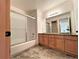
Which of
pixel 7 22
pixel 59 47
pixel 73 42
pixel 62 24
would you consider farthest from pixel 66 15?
pixel 7 22

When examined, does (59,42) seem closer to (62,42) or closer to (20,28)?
(62,42)

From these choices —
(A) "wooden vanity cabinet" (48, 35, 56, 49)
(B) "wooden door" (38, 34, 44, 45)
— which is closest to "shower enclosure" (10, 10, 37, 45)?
(B) "wooden door" (38, 34, 44, 45)

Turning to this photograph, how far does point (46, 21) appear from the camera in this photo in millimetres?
7707

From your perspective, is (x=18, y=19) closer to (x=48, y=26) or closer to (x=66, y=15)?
(x=66, y=15)

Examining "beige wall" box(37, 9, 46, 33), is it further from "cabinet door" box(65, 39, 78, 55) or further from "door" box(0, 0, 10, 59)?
"door" box(0, 0, 10, 59)

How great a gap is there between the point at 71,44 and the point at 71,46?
71 millimetres

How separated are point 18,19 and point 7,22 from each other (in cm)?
404

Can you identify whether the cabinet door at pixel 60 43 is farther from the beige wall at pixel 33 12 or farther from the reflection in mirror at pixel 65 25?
the beige wall at pixel 33 12

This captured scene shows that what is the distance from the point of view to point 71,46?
394 centimetres

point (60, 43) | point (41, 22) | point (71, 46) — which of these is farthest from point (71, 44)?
point (41, 22)

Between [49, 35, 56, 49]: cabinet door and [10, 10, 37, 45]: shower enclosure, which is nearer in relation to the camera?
[10, 10, 37, 45]: shower enclosure

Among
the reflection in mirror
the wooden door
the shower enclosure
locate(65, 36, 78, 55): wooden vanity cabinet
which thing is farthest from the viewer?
the wooden door

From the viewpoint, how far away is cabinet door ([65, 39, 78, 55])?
3.76 meters

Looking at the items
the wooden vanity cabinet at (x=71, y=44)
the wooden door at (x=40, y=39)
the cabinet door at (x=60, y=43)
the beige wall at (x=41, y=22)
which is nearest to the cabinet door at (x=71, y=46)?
the wooden vanity cabinet at (x=71, y=44)
